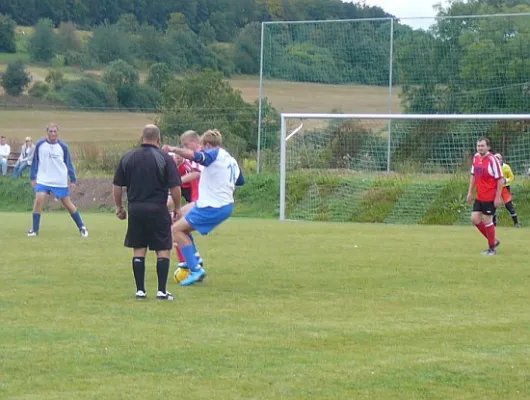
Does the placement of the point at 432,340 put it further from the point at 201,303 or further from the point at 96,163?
the point at 96,163

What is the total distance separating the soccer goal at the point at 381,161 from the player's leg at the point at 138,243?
1609 cm

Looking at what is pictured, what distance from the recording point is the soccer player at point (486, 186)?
1636 centimetres

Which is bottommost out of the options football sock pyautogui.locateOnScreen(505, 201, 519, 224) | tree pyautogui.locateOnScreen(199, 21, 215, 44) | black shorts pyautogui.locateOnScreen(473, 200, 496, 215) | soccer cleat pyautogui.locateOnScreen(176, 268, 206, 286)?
football sock pyautogui.locateOnScreen(505, 201, 519, 224)

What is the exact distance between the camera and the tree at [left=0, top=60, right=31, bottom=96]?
64.2m

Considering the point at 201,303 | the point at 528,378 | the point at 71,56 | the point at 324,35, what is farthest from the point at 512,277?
the point at 71,56

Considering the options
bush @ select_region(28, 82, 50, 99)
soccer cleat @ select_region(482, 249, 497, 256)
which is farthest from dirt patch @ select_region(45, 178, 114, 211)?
bush @ select_region(28, 82, 50, 99)

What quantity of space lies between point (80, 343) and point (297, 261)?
279 inches

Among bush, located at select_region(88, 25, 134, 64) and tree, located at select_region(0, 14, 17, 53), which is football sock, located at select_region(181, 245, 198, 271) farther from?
tree, located at select_region(0, 14, 17, 53)

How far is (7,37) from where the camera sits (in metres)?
72.4

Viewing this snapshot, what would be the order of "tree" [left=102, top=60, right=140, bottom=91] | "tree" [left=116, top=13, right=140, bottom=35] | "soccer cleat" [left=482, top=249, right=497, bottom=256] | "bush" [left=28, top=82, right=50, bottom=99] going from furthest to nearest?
1. "tree" [left=116, top=13, right=140, bottom=35]
2. "tree" [left=102, top=60, right=140, bottom=91]
3. "bush" [left=28, top=82, right=50, bottom=99]
4. "soccer cleat" [left=482, top=249, right=497, bottom=256]

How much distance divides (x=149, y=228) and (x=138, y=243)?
0.67 feet

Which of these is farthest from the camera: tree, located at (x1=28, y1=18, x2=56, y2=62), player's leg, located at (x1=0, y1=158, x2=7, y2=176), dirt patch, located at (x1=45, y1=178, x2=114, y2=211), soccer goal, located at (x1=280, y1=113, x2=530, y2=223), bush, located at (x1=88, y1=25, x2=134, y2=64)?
bush, located at (x1=88, y1=25, x2=134, y2=64)

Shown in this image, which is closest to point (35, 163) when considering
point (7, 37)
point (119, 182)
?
point (119, 182)

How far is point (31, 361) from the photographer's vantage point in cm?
818
